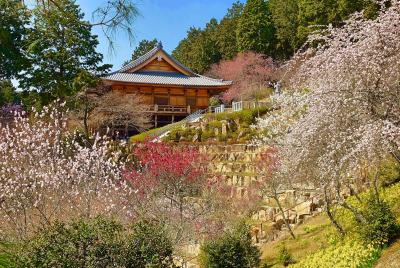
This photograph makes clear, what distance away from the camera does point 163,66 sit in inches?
1431

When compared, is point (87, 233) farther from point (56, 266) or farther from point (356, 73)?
point (356, 73)

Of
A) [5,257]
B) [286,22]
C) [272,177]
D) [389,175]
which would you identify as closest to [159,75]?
[286,22]

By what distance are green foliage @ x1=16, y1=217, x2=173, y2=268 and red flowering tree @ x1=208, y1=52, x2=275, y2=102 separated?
27063mm

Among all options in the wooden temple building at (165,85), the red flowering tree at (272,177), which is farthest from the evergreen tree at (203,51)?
the red flowering tree at (272,177)

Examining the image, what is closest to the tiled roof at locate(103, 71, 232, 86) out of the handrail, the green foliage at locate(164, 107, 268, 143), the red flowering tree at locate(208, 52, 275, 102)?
the red flowering tree at locate(208, 52, 275, 102)

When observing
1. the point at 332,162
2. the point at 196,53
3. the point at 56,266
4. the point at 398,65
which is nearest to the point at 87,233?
the point at 56,266

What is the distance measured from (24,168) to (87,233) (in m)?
6.37

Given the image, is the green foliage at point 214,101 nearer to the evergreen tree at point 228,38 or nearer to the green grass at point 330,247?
the evergreen tree at point 228,38

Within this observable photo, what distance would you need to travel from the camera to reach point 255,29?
4022 cm

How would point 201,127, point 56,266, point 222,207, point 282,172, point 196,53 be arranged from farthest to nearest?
point 196,53
point 201,127
point 222,207
point 282,172
point 56,266

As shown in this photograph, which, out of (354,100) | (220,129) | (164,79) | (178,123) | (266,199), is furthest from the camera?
(164,79)

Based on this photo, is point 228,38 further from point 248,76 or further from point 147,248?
point 147,248

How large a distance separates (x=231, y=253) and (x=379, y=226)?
286 centimetres

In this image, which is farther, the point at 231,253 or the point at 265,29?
the point at 265,29
